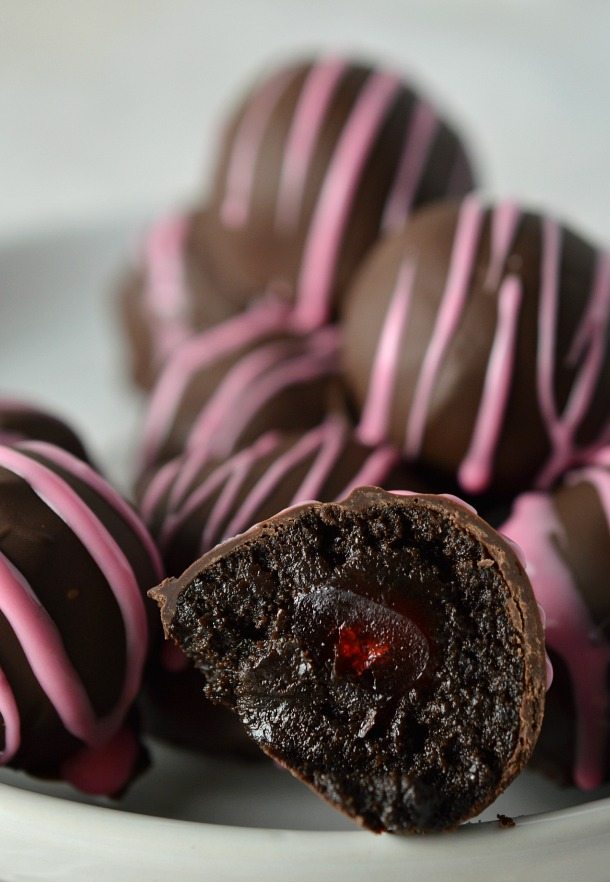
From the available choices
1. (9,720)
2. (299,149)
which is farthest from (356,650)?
(299,149)

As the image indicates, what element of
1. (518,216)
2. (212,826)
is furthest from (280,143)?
(212,826)

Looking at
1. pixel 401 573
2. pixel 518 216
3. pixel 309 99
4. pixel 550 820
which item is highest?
pixel 309 99

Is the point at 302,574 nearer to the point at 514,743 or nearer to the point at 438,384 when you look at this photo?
the point at 514,743

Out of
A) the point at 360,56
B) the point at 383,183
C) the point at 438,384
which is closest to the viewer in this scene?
the point at 438,384

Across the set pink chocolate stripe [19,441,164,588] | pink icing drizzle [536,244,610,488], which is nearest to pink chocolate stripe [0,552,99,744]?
pink chocolate stripe [19,441,164,588]

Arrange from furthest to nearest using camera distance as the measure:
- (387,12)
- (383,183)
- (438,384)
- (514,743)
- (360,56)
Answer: (387,12) < (360,56) < (383,183) < (438,384) < (514,743)

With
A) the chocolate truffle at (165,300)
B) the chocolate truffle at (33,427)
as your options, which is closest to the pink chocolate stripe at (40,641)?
the chocolate truffle at (33,427)

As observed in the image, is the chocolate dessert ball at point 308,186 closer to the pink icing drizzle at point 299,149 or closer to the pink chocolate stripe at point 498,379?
the pink icing drizzle at point 299,149
